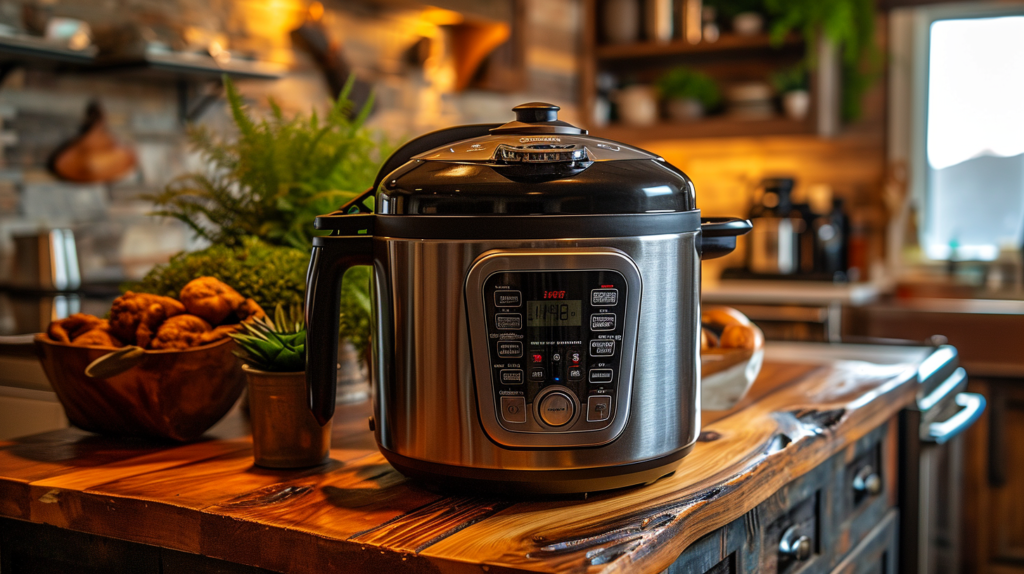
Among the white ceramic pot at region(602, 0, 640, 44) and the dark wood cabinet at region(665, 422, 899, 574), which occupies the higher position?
the white ceramic pot at region(602, 0, 640, 44)

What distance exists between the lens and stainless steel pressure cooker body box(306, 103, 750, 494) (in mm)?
701

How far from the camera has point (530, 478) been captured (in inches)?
Answer: 28.5

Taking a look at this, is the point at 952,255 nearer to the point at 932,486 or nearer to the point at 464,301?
the point at 932,486

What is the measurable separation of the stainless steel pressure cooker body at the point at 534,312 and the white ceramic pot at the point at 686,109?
9.54 ft

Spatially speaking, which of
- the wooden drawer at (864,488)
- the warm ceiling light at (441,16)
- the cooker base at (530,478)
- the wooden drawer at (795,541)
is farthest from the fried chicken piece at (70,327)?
the warm ceiling light at (441,16)

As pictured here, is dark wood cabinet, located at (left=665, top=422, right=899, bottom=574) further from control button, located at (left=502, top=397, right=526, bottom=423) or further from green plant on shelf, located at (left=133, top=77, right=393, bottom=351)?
green plant on shelf, located at (left=133, top=77, right=393, bottom=351)

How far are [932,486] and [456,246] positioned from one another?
2.34 m

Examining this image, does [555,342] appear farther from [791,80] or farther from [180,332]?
[791,80]

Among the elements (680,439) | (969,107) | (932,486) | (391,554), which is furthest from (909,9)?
(391,554)

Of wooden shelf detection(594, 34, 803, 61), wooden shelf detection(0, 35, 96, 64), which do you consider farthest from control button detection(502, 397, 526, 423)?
wooden shelf detection(594, 34, 803, 61)

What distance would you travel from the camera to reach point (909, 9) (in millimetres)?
3367

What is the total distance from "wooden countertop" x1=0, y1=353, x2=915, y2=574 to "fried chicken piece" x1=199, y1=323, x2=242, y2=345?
0.37 ft

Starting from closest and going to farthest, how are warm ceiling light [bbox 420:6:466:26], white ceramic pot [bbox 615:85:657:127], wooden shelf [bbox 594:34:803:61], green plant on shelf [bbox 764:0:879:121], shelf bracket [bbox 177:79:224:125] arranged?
shelf bracket [bbox 177:79:224:125], warm ceiling light [bbox 420:6:466:26], green plant on shelf [bbox 764:0:879:121], wooden shelf [bbox 594:34:803:61], white ceramic pot [bbox 615:85:657:127]

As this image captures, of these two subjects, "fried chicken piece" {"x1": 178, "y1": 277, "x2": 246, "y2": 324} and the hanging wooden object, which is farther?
the hanging wooden object
